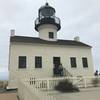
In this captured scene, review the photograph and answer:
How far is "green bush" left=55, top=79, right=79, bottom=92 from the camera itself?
1071 cm

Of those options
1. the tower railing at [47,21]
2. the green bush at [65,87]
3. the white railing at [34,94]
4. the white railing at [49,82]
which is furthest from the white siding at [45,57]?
the white railing at [34,94]

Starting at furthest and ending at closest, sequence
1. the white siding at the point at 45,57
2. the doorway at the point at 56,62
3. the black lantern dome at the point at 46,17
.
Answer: the black lantern dome at the point at 46,17 < the doorway at the point at 56,62 < the white siding at the point at 45,57

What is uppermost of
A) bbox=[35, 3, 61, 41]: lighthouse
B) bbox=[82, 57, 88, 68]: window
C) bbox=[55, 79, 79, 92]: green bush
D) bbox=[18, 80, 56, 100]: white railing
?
bbox=[35, 3, 61, 41]: lighthouse

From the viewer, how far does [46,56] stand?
16.2 m

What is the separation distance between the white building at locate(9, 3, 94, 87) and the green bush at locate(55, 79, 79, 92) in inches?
149

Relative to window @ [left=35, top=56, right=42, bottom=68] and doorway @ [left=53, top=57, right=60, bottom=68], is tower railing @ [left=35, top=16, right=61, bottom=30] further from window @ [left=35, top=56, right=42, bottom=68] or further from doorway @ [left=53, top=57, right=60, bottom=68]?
window @ [left=35, top=56, right=42, bottom=68]

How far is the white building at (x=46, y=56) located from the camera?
49.4 feet

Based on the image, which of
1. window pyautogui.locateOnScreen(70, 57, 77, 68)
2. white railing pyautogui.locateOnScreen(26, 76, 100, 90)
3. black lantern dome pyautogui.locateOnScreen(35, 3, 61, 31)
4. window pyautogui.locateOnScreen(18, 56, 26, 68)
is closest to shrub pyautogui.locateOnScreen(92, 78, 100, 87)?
Result: white railing pyautogui.locateOnScreen(26, 76, 100, 90)

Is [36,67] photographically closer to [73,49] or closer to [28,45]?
[28,45]

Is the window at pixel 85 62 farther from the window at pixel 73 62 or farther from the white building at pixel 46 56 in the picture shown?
the window at pixel 73 62

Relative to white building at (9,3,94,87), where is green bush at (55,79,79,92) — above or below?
below

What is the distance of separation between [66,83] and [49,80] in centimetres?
149

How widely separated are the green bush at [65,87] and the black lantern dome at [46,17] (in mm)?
9920

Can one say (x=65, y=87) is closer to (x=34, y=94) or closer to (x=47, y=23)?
(x=34, y=94)
